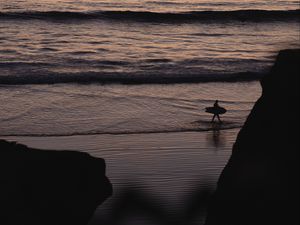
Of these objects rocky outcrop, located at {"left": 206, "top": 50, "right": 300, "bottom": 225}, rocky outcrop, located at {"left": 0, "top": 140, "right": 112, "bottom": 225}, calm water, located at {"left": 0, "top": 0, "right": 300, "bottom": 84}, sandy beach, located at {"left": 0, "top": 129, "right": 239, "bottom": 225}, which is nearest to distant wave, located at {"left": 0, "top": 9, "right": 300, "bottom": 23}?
calm water, located at {"left": 0, "top": 0, "right": 300, "bottom": 84}

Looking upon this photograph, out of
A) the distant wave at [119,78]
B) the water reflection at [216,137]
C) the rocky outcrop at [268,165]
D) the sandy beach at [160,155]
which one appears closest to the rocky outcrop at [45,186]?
the rocky outcrop at [268,165]

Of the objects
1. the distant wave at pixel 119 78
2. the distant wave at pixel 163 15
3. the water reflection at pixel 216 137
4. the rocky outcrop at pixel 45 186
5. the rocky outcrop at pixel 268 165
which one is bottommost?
the distant wave at pixel 163 15

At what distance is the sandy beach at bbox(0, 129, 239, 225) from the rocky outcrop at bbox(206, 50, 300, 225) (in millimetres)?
3109

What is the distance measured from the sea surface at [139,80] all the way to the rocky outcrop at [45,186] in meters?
Answer: 0.18

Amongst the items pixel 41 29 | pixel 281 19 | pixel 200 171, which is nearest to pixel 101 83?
pixel 200 171

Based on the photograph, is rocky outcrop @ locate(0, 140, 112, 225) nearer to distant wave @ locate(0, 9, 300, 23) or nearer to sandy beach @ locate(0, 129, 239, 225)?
sandy beach @ locate(0, 129, 239, 225)

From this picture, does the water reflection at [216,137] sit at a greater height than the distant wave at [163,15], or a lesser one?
greater

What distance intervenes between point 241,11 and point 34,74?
649 inches

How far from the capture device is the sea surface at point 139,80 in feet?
27.9

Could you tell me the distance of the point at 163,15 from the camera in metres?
29.0

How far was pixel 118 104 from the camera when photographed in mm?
12406

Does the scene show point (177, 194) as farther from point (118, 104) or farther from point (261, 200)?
point (118, 104)

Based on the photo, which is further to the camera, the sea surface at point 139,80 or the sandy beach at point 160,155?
the sea surface at point 139,80

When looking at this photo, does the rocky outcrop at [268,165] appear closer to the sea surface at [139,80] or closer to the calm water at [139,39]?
the sea surface at [139,80]
